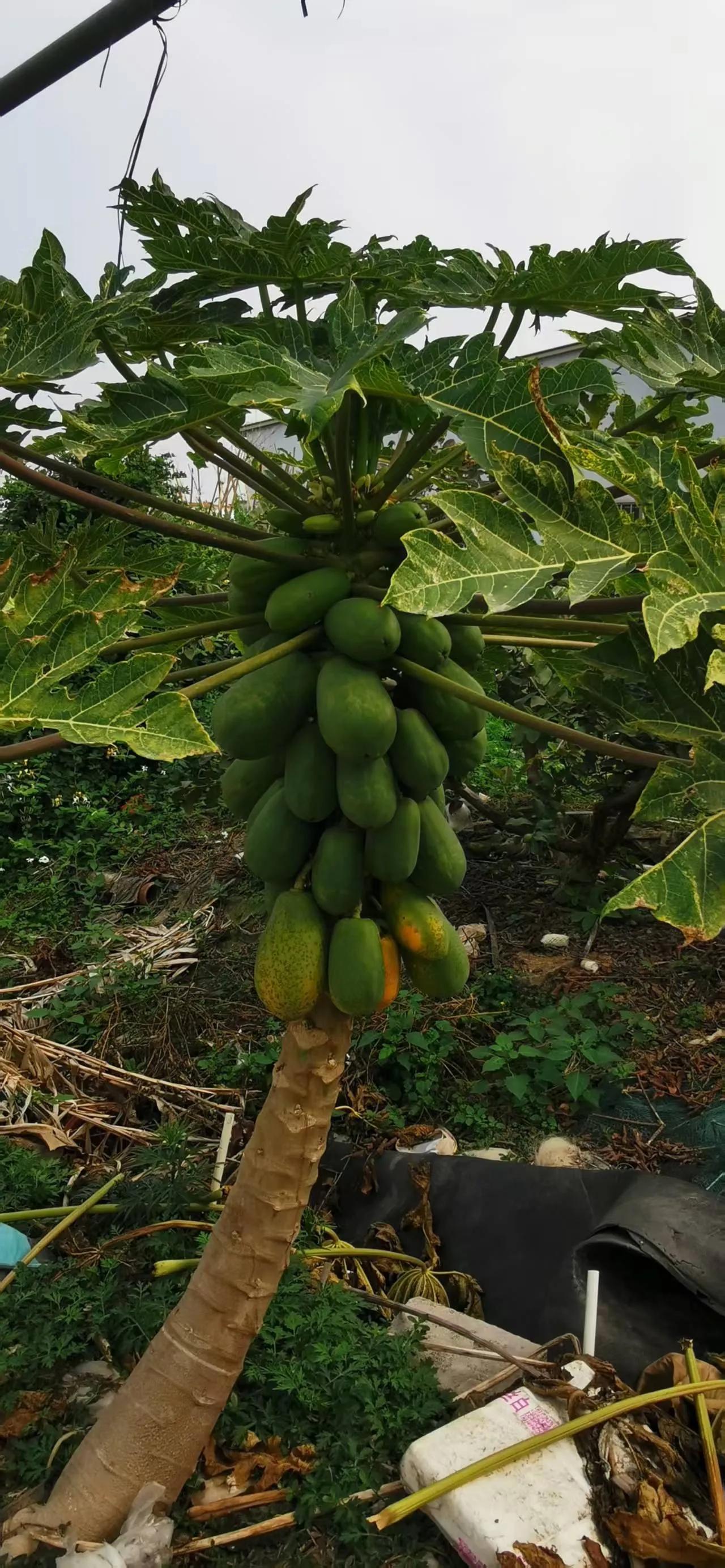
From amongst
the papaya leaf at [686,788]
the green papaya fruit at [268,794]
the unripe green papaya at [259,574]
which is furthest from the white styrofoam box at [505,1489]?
the unripe green papaya at [259,574]

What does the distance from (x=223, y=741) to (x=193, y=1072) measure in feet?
7.52

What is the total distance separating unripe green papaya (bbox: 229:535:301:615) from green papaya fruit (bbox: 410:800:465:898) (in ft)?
1.39

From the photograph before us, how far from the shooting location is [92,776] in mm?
6363

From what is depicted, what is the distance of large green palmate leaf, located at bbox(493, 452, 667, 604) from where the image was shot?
1164 mm

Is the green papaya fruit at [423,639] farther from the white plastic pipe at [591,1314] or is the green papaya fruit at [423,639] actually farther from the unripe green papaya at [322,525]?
the white plastic pipe at [591,1314]

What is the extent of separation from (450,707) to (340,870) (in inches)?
11.9

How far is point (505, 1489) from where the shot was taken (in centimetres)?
169

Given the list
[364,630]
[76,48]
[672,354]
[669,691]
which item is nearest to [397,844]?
[364,630]

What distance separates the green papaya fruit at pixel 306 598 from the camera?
4.72 ft

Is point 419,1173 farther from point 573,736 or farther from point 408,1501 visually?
point 573,736

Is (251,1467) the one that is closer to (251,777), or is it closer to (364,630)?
(251,777)

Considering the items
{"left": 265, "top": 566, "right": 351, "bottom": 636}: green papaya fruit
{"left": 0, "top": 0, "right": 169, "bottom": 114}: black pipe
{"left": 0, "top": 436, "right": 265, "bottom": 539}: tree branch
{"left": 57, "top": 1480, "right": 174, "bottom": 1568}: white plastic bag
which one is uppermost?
{"left": 0, "top": 0, "right": 169, "bottom": 114}: black pipe

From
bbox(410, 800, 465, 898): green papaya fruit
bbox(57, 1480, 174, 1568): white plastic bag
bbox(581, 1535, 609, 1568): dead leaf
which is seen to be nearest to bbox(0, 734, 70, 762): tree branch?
bbox(410, 800, 465, 898): green papaya fruit

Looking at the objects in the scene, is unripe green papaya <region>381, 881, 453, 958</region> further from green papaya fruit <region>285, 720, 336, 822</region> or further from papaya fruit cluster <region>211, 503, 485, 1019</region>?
green papaya fruit <region>285, 720, 336, 822</region>
